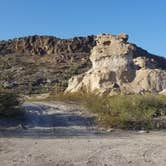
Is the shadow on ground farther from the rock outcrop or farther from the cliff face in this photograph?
the cliff face

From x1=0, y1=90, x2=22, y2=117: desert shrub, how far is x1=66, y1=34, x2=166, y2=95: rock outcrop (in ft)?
34.6

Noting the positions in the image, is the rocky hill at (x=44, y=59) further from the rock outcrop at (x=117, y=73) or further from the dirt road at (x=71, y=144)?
the dirt road at (x=71, y=144)

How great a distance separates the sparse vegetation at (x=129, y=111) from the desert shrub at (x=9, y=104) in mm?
3533

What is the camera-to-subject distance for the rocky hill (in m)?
71.7

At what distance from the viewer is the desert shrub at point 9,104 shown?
2069cm

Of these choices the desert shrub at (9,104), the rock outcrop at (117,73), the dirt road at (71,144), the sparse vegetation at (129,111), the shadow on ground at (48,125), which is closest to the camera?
the dirt road at (71,144)

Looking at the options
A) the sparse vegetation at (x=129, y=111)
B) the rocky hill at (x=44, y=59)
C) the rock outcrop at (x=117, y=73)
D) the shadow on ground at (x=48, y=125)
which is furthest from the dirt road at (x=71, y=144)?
the rocky hill at (x=44, y=59)

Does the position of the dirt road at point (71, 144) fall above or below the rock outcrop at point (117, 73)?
below

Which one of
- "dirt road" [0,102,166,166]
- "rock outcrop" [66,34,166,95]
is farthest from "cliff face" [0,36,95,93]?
"dirt road" [0,102,166,166]

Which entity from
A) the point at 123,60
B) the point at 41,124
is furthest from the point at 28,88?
the point at 41,124

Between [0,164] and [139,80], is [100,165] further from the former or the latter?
[139,80]

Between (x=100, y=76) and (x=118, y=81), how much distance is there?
1263 millimetres

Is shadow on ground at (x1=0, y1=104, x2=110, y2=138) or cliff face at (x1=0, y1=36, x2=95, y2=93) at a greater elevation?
cliff face at (x1=0, y1=36, x2=95, y2=93)

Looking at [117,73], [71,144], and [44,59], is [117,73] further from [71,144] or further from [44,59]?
[44,59]
